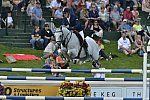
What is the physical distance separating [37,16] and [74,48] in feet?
19.8

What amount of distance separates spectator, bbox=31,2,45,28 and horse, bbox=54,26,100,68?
538 cm

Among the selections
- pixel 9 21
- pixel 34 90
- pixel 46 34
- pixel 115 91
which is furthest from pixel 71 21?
pixel 34 90

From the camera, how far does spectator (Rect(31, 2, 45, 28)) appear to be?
2386 cm

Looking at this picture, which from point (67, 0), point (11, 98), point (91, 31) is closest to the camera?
point (11, 98)

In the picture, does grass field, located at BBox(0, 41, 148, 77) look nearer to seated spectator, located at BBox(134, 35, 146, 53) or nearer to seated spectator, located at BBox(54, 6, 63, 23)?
seated spectator, located at BBox(134, 35, 146, 53)

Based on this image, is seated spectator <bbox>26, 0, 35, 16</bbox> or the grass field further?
seated spectator <bbox>26, 0, 35, 16</bbox>

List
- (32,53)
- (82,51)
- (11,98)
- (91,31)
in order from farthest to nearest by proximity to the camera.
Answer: (91,31), (32,53), (82,51), (11,98)

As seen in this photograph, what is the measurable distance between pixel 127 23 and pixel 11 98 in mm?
16127

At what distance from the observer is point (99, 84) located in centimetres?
1132

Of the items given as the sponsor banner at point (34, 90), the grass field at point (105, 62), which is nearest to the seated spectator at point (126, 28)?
the grass field at point (105, 62)

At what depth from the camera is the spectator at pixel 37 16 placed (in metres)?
23.9

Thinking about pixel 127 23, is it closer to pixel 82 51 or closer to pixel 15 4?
pixel 15 4

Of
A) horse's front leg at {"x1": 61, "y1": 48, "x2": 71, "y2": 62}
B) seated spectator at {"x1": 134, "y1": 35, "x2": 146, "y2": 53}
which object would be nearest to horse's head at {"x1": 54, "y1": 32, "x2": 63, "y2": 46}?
horse's front leg at {"x1": 61, "y1": 48, "x2": 71, "y2": 62}

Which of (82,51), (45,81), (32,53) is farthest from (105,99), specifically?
(32,53)
